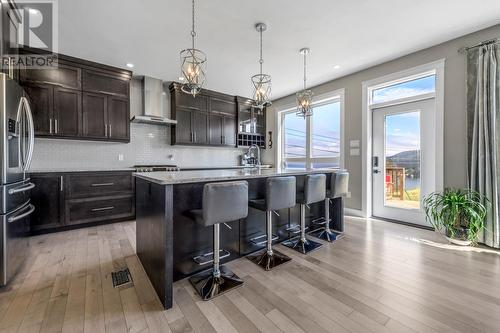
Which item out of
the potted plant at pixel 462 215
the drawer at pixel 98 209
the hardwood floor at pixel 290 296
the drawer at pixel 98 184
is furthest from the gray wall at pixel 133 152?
the potted plant at pixel 462 215

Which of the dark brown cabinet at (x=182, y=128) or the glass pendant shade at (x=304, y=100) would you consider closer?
the glass pendant shade at (x=304, y=100)

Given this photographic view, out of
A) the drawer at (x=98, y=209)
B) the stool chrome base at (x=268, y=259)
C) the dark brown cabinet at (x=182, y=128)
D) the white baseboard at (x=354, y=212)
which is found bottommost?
the stool chrome base at (x=268, y=259)

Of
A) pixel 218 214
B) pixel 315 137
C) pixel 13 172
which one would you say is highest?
pixel 315 137

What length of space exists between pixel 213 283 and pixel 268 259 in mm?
679

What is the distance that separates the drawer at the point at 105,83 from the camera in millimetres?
3758

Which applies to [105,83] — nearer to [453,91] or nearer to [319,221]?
[319,221]

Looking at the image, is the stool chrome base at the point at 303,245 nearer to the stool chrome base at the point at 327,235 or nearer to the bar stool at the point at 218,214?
the stool chrome base at the point at 327,235

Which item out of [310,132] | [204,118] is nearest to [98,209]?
[204,118]

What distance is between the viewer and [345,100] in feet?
14.6

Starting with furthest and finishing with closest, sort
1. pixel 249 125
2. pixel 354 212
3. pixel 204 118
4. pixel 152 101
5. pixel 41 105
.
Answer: pixel 249 125, pixel 204 118, pixel 152 101, pixel 354 212, pixel 41 105

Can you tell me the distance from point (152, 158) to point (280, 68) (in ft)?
10.6

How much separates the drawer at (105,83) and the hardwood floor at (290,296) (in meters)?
2.65

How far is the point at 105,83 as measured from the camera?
392 centimetres

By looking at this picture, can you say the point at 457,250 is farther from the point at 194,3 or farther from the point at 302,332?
the point at 194,3
